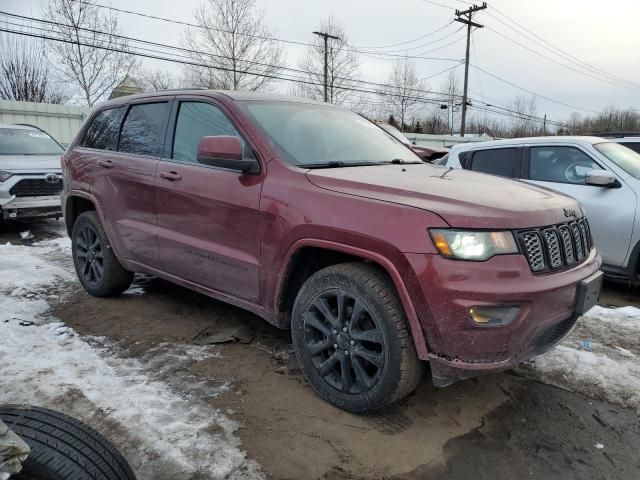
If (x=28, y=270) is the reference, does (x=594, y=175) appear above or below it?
above

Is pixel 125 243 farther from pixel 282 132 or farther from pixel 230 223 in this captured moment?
pixel 282 132

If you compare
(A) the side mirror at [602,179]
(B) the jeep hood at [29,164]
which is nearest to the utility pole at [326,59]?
(B) the jeep hood at [29,164]

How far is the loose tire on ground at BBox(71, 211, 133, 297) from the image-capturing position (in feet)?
15.1

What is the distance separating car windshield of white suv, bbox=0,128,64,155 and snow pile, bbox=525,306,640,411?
931 centimetres

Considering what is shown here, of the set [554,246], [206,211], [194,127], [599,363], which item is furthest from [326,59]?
[554,246]

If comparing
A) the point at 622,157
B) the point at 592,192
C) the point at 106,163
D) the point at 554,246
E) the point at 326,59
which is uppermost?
the point at 326,59

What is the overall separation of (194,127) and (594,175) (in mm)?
4014

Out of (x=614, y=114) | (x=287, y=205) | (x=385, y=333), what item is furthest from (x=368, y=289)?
(x=614, y=114)

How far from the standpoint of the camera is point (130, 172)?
413cm

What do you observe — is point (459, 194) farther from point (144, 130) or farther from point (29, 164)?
point (29, 164)

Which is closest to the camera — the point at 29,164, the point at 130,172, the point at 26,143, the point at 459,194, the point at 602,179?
the point at 459,194

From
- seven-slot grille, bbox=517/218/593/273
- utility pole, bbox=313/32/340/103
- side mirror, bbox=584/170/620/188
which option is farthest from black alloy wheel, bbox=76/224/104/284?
utility pole, bbox=313/32/340/103

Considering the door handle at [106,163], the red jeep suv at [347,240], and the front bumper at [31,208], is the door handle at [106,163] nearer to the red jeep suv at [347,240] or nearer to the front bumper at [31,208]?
the red jeep suv at [347,240]

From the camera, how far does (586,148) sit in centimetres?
556
